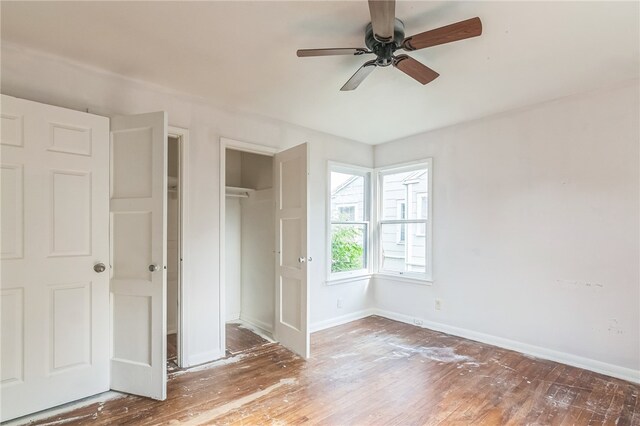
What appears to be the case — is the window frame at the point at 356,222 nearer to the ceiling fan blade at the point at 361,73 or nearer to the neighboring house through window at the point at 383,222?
the neighboring house through window at the point at 383,222

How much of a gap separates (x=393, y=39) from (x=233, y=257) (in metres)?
3.50

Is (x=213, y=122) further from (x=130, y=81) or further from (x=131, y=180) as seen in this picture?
(x=131, y=180)

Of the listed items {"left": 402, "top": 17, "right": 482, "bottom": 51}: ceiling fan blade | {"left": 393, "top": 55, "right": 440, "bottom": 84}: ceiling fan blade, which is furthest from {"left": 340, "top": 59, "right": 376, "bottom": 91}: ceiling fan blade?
{"left": 402, "top": 17, "right": 482, "bottom": 51}: ceiling fan blade

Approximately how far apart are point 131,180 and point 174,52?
A: 1.04m

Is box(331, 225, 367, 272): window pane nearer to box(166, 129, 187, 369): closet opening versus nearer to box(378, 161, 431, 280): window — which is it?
box(378, 161, 431, 280): window

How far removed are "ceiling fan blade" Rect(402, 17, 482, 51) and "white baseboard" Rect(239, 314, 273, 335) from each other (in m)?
3.37

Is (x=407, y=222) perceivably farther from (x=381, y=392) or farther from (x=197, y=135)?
(x=197, y=135)

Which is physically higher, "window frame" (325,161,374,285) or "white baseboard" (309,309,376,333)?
"window frame" (325,161,374,285)

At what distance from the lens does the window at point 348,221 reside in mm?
4461

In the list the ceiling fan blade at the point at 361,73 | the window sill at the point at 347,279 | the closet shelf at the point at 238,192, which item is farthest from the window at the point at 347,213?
the ceiling fan blade at the point at 361,73

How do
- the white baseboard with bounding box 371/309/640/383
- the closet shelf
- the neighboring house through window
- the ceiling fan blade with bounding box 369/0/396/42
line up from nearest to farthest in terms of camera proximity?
1. the ceiling fan blade with bounding box 369/0/396/42
2. the white baseboard with bounding box 371/309/640/383
3. the closet shelf
4. the neighboring house through window

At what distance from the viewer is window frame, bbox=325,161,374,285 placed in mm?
4297

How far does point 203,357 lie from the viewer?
10.2ft

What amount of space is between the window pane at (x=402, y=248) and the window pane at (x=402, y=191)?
7.0 inches
